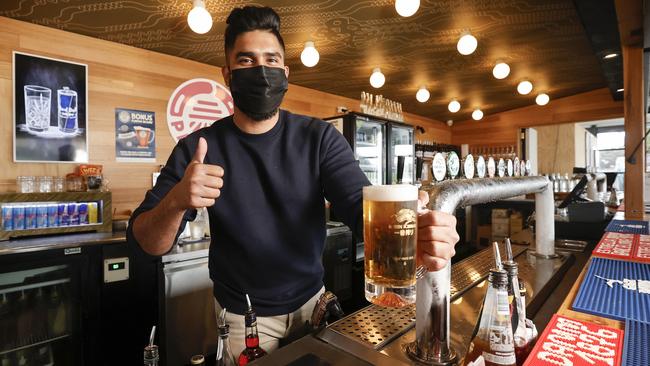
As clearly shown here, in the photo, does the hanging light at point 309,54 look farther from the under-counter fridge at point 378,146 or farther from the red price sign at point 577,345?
the red price sign at point 577,345

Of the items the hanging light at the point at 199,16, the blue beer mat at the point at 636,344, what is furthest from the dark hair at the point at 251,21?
the blue beer mat at the point at 636,344

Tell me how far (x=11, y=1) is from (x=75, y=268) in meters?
1.89

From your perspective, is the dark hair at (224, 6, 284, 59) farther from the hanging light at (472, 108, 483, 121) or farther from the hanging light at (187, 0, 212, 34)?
the hanging light at (472, 108, 483, 121)

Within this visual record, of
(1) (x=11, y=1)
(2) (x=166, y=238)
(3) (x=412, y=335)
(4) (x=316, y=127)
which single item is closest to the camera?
Result: (3) (x=412, y=335)

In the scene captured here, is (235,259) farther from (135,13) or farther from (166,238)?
(135,13)

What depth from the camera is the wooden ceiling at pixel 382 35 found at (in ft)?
8.54

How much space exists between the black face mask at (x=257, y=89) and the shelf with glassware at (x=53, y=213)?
80.6 inches

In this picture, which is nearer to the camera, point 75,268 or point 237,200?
point 237,200

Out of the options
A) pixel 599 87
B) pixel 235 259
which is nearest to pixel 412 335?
pixel 235 259

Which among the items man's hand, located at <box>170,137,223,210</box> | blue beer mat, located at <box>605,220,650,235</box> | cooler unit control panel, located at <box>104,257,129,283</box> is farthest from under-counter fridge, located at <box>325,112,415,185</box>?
man's hand, located at <box>170,137,223,210</box>

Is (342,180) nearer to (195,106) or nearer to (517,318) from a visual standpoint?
(517,318)

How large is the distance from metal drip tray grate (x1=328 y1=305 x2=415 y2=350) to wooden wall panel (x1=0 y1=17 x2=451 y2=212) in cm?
289

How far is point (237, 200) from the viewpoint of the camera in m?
1.29

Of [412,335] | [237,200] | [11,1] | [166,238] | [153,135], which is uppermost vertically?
[11,1]
